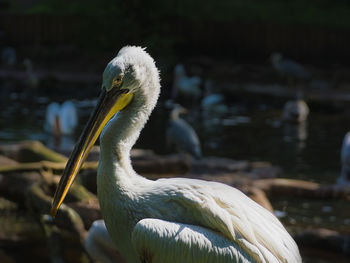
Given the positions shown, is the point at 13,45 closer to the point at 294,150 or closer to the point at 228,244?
the point at 294,150

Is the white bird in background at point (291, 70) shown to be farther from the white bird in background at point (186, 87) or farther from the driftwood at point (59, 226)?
the driftwood at point (59, 226)

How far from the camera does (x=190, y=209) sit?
288 cm

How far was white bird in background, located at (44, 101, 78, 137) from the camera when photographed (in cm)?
1105

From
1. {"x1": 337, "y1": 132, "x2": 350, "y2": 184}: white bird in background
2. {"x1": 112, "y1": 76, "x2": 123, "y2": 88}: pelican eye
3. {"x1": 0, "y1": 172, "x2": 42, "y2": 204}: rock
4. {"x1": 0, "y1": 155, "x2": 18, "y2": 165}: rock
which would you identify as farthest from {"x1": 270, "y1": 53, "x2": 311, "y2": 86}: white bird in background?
{"x1": 112, "y1": 76, "x2": 123, "y2": 88}: pelican eye

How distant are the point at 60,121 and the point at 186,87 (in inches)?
197

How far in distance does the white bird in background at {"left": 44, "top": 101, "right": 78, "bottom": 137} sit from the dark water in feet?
0.47

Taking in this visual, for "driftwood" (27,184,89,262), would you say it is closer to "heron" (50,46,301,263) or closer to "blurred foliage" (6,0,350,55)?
"heron" (50,46,301,263)

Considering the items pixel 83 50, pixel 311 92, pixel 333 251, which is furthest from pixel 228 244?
pixel 83 50

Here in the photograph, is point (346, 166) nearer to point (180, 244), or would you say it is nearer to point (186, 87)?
point (180, 244)

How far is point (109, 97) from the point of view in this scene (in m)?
2.95

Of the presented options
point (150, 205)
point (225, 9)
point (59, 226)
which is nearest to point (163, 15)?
point (225, 9)

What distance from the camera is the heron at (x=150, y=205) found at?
9.30 ft

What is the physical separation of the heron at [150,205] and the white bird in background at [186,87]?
1247 cm

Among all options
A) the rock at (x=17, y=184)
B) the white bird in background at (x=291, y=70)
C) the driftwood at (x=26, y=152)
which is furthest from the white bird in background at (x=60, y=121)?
the white bird in background at (x=291, y=70)
